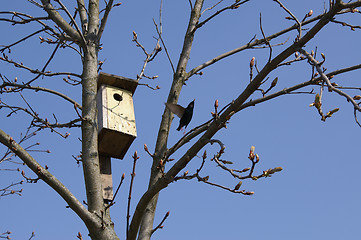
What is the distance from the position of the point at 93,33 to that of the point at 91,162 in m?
1.31

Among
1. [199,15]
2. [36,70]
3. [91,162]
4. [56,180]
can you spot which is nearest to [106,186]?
[91,162]

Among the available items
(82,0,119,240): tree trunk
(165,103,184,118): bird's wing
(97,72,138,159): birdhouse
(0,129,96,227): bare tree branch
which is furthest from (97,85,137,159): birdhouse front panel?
→ (0,129,96,227): bare tree branch

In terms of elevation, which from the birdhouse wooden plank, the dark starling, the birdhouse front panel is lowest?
the birdhouse wooden plank

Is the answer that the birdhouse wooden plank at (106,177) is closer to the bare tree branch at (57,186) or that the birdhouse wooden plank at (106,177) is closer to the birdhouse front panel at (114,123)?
the birdhouse front panel at (114,123)

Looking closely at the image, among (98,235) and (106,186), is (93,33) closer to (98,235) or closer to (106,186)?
(106,186)

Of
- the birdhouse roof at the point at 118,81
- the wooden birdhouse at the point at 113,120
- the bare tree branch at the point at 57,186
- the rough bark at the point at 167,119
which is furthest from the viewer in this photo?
the birdhouse roof at the point at 118,81

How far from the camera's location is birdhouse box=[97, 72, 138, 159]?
165 inches

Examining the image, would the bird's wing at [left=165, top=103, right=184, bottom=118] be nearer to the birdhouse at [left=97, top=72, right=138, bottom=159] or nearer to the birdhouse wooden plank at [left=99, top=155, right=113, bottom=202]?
the birdhouse at [left=97, top=72, right=138, bottom=159]

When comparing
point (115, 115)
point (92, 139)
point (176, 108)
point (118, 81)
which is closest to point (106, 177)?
point (92, 139)

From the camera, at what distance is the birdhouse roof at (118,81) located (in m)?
4.53

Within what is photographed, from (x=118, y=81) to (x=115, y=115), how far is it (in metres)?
0.43

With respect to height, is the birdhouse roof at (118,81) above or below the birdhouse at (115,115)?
above

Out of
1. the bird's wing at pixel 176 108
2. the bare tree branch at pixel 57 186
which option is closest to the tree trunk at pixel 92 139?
the bare tree branch at pixel 57 186

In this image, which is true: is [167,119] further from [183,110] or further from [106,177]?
[106,177]
